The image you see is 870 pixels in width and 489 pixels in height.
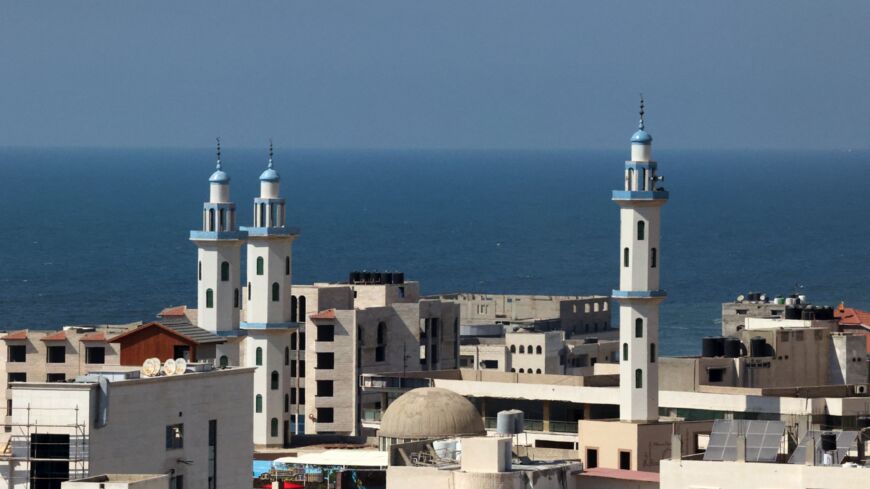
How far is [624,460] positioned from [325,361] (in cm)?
2925

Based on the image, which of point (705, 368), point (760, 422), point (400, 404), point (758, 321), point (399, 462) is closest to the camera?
point (760, 422)

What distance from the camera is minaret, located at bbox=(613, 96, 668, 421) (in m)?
64.7

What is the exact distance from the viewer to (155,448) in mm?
44625

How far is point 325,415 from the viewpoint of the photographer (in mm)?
90750

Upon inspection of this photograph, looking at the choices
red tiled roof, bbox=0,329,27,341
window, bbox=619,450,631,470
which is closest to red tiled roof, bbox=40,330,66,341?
red tiled roof, bbox=0,329,27,341

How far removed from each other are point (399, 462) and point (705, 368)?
25.7 meters

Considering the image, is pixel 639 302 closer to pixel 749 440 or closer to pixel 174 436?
pixel 749 440

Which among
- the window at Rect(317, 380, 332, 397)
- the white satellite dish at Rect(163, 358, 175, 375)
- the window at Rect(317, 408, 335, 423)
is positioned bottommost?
the window at Rect(317, 408, 335, 423)

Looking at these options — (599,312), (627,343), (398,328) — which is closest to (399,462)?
(627,343)

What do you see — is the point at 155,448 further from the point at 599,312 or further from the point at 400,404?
the point at 599,312

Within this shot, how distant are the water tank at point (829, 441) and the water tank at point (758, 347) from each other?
29668 millimetres

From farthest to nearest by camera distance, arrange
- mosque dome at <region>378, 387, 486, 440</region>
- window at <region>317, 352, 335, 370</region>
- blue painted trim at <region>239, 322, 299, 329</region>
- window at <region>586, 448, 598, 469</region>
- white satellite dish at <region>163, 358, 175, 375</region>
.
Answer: window at <region>317, 352, 335, 370</region> → blue painted trim at <region>239, 322, 299, 329</region> → window at <region>586, 448, 598, 469</region> → mosque dome at <region>378, 387, 486, 440</region> → white satellite dish at <region>163, 358, 175, 375</region>

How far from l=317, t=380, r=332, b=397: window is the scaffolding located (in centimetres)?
4830

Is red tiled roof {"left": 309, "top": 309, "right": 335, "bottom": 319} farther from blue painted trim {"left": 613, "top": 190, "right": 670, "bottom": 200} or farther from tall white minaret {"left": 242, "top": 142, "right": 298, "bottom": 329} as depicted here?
blue painted trim {"left": 613, "top": 190, "right": 670, "bottom": 200}
